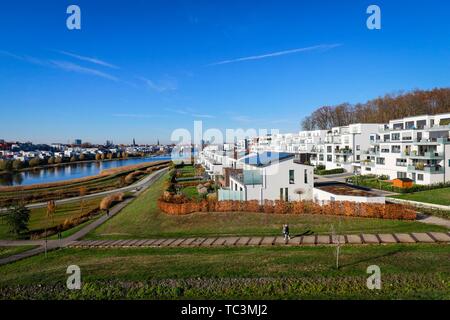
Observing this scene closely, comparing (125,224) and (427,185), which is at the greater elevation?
(427,185)

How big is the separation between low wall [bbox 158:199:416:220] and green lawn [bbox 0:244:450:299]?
6.33 m

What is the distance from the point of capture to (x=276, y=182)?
29906 mm

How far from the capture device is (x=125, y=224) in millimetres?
28312

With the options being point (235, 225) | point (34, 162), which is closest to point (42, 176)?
point (34, 162)

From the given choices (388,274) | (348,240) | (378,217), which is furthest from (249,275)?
(378,217)

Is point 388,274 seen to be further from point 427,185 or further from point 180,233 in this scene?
point 427,185

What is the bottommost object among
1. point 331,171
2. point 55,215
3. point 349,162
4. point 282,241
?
point 55,215

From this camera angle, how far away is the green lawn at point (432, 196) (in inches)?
1123

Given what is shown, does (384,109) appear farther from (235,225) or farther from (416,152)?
(235,225)

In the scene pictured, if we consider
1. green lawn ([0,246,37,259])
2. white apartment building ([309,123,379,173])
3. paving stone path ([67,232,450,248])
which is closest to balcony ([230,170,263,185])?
paving stone path ([67,232,450,248])

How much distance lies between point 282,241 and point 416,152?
29570 mm

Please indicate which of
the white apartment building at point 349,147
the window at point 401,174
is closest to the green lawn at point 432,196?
the window at point 401,174

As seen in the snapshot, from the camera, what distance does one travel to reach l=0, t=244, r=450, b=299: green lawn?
1218cm
